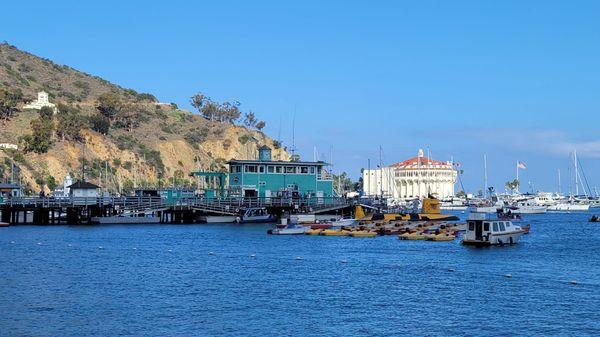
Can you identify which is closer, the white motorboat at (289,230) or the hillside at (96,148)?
the white motorboat at (289,230)

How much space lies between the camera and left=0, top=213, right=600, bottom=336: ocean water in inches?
1549

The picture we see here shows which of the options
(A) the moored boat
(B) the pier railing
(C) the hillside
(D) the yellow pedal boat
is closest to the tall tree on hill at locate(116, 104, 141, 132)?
(C) the hillside

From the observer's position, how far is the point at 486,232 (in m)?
75.1

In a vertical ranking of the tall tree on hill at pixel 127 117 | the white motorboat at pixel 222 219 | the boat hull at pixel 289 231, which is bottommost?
the boat hull at pixel 289 231

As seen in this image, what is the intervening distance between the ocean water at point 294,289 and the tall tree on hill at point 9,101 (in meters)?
94.9

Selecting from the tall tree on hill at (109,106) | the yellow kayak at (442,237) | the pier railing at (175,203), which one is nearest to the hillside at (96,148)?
the tall tree on hill at (109,106)

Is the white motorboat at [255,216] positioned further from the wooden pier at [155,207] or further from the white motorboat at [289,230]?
the white motorboat at [289,230]

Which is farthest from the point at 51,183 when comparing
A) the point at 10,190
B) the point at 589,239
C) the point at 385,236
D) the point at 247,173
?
the point at 589,239

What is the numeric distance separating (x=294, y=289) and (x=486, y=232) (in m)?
29.5

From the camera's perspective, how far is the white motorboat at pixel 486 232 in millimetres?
75188

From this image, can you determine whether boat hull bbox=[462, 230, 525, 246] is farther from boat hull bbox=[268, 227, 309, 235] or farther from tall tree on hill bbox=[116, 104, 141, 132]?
tall tree on hill bbox=[116, 104, 141, 132]

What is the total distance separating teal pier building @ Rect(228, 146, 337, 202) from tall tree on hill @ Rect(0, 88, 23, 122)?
72647mm

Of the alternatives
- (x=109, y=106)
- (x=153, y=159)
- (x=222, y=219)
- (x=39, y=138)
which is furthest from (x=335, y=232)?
(x=109, y=106)

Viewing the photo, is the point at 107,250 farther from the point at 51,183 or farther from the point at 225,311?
the point at 51,183
